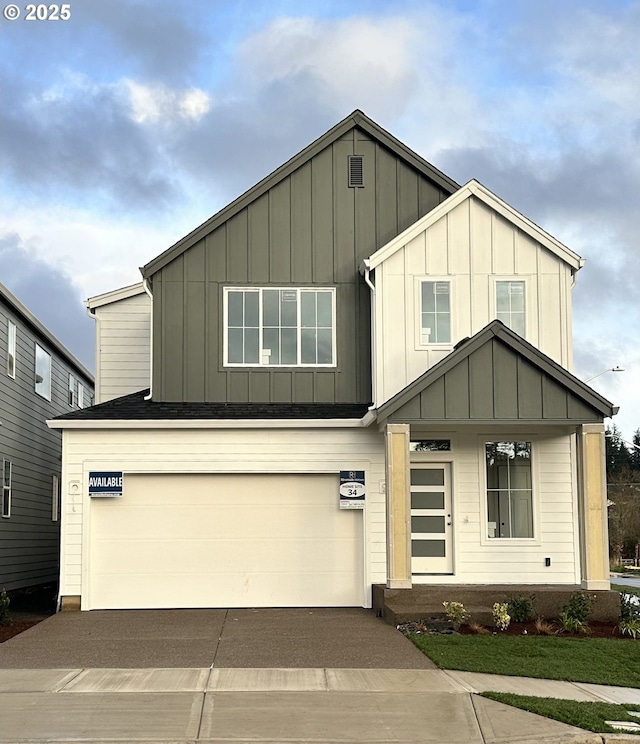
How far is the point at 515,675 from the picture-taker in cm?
1066

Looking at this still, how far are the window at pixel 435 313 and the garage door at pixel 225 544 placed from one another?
120 inches

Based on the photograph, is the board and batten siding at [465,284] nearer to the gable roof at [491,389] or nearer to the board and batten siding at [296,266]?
the board and batten siding at [296,266]

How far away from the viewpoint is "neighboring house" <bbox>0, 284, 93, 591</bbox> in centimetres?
2008

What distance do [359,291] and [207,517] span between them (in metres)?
5.00

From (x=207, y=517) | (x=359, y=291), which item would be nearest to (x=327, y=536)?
(x=207, y=517)

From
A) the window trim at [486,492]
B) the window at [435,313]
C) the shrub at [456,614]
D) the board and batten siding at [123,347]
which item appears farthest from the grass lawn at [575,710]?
the board and batten siding at [123,347]

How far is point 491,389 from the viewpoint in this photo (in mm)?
14852

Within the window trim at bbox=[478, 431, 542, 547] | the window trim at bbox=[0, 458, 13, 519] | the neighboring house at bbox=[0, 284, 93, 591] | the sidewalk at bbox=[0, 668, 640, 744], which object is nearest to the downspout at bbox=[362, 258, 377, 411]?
the window trim at bbox=[478, 431, 542, 547]

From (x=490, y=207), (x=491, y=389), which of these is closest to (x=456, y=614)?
(x=491, y=389)

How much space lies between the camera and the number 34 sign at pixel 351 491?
1659cm

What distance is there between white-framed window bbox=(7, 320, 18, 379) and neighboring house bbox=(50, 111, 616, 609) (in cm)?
354

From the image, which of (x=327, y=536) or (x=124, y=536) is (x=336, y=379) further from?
(x=124, y=536)

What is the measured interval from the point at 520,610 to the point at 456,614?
1.35m

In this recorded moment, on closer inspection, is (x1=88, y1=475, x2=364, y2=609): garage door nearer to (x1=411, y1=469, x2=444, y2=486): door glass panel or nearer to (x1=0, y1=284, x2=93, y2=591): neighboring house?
(x1=411, y1=469, x2=444, y2=486): door glass panel
